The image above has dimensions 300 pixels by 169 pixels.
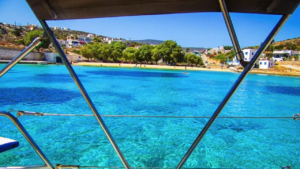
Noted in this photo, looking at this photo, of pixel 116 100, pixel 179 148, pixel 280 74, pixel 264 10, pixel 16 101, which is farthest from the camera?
pixel 280 74

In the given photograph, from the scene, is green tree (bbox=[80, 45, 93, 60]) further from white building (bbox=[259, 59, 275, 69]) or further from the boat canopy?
the boat canopy

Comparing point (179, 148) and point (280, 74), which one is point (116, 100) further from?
point (280, 74)

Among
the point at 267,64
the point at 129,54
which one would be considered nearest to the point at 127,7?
the point at 267,64

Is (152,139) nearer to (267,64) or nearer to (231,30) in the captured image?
(231,30)

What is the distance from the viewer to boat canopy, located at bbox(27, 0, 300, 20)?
106cm

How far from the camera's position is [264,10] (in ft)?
3.45

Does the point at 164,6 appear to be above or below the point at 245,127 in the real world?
above

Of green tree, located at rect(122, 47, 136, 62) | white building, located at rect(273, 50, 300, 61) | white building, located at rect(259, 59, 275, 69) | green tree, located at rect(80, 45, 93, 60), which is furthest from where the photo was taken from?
white building, located at rect(273, 50, 300, 61)

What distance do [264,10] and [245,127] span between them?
8431mm

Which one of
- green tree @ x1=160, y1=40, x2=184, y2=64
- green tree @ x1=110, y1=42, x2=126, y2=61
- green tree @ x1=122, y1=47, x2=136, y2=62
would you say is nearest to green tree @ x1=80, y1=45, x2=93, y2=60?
green tree @ x1=110, y1=42, x2=126, y2=61

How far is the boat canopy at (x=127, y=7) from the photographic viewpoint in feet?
3.49

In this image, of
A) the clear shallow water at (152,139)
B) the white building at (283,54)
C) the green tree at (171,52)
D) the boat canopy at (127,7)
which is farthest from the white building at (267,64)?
the boat canopy at (127,7)

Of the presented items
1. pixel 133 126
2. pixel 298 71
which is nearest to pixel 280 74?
pixel 298 71

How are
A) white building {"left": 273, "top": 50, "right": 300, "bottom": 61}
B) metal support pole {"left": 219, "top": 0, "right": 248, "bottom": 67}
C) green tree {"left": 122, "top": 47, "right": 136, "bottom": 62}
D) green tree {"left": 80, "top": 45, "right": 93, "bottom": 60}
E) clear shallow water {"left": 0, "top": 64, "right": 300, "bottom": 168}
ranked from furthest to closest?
white building {"left": 273, "top": 50, "right": 300, "bottom": 61} < green tree {"left": 80, "top": 45, "right": 93, "bottom": 60} < green tree {"left": 122, "top": 47, "right": 136, "bottom": 62} < clear shallow water {"left": 0, "top": 64, "right": 300, "bottom": 168} < metal support pole {"left": 219, "top": 0, "right": 248, "bottom": 67}
